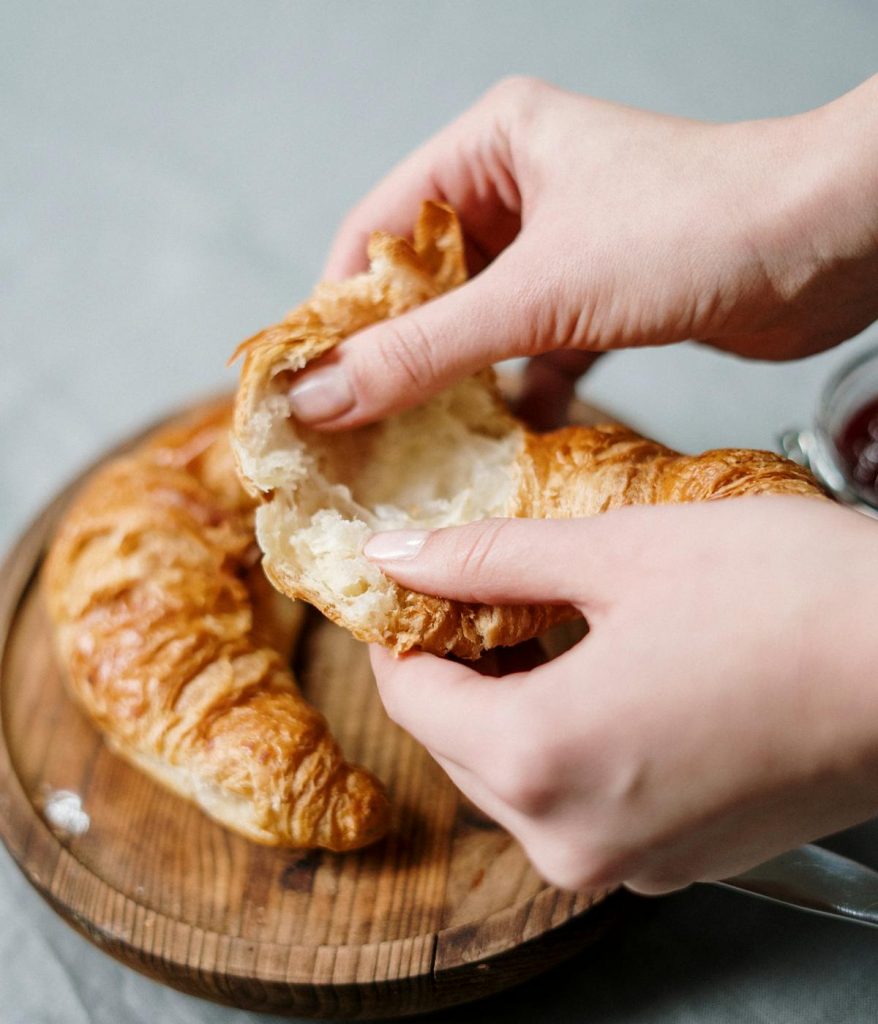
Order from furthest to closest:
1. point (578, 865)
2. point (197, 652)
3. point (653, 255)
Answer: point (197, 652), point (653, 255), point (578, 865)

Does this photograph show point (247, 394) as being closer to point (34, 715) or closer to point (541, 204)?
point (541, 204)

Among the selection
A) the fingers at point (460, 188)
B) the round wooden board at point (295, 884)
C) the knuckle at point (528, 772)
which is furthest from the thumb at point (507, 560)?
the fingers at point (460, 188)

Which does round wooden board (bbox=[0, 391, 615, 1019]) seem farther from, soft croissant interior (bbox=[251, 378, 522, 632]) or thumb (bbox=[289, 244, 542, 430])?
thumb (bbox=[289, 244, 542, 430])

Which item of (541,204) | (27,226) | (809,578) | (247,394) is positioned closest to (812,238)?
(541,204)

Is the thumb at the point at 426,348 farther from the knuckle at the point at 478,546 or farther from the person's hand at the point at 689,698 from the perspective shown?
the person's hand at the point at 689,698

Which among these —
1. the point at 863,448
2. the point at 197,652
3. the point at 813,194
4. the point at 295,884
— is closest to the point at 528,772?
Result: the point at 295,884

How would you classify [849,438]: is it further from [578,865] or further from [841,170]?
[578,865]
